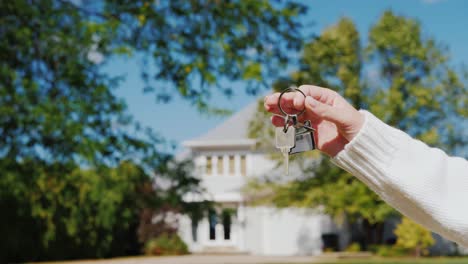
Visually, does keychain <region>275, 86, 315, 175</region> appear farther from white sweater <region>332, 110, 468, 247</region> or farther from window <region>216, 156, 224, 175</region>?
window <region>216, 156, 224, 175</region>

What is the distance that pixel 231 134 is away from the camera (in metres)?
33.7

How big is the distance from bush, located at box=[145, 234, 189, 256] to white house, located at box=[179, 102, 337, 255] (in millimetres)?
668

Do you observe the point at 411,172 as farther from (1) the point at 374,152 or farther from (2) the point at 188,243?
(2) the point at 188,243

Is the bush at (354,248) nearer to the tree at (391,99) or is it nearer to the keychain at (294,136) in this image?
the tree at (391,99)

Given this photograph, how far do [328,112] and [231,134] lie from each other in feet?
105

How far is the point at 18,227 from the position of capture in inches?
997

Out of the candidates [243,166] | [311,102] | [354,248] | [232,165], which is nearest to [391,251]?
[354,248]

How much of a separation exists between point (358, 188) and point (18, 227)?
1338cm

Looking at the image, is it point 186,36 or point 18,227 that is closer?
point 186,36

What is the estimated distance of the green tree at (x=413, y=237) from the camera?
88.4ft

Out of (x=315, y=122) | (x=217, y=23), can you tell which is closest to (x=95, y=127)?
(x=217, y=23)

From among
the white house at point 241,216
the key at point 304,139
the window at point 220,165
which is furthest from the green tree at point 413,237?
the key at point 304,139

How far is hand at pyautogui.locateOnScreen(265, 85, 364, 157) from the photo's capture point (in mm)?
1645

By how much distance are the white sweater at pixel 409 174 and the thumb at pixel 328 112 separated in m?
0.06
